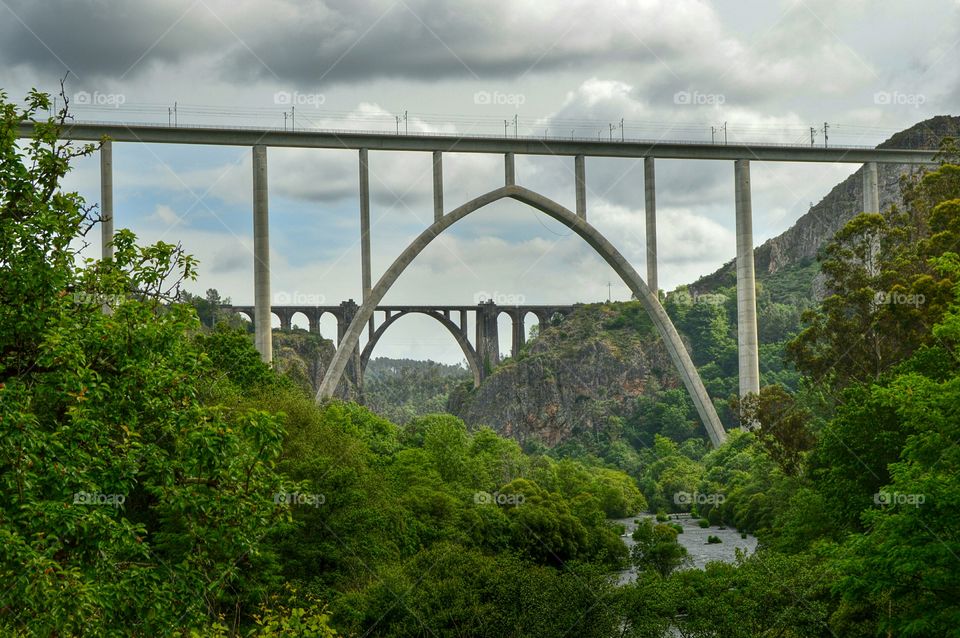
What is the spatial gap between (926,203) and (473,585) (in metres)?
24.7

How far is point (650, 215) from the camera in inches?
1967

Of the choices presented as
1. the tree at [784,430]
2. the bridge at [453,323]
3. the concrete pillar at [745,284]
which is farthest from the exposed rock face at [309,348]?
the tree at [784,430]

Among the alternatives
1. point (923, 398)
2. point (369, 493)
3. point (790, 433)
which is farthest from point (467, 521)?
point (923, 398)

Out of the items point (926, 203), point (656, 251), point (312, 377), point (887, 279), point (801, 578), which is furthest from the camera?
point (312, 377)

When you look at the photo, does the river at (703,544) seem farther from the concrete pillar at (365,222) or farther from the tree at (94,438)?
the tree at (94,438)

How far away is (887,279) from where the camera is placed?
33062 millimetres

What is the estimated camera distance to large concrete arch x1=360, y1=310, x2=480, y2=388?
281ft

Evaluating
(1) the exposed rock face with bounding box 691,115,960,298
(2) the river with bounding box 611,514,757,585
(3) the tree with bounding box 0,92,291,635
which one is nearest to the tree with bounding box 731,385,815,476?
(2) the river with bounding box 611,514,757,585

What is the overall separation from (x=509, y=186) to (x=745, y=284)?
1263 cm

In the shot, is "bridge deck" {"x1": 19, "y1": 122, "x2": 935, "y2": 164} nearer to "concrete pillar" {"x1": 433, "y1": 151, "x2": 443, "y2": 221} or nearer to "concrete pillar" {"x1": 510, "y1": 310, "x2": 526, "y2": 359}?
"concrete pillar" {"x1": 433, "y1": 151, "x2": 443, "y2": 221}

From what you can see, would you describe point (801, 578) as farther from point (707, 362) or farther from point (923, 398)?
point (707, 362)

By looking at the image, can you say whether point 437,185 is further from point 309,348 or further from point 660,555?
point 309,348

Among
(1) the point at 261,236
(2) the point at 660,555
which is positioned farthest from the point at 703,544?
(1) the point at 261,236

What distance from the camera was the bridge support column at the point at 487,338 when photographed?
95.7 meters
